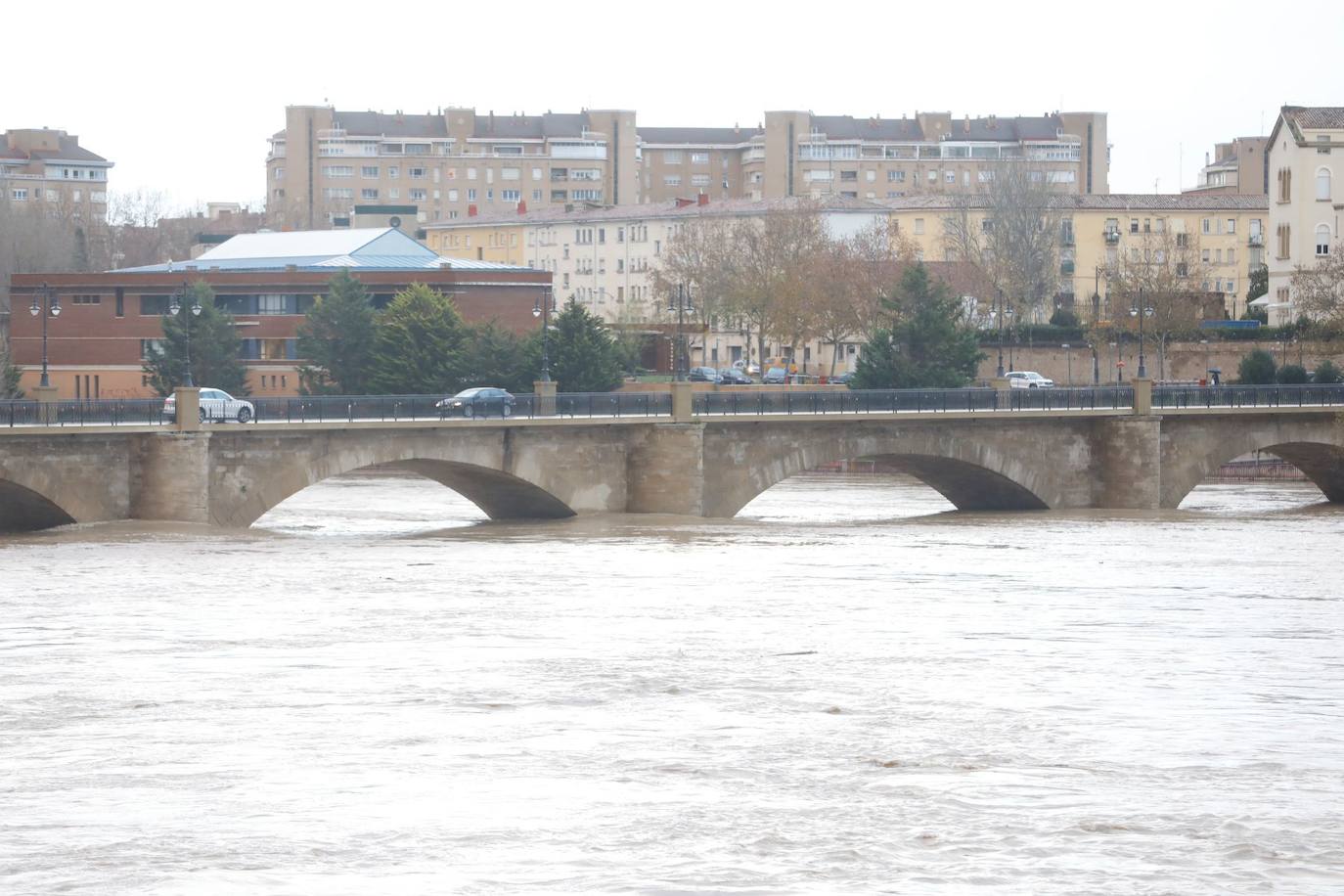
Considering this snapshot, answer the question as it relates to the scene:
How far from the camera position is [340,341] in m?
90.6

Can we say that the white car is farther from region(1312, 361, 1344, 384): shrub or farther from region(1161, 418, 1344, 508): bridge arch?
region(1161, 418, 1344, 508): bridge arch

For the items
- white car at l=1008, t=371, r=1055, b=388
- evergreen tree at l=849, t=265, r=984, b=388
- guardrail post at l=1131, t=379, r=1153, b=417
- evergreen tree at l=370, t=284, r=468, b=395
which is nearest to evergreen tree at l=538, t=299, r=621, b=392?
evergreen tree at l=370, t=284, r=468, b=395

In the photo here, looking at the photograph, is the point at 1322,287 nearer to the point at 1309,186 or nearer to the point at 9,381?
the point at 1309,186

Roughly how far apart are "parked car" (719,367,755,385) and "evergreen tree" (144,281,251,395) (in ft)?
68.8

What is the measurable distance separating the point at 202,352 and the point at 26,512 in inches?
1609

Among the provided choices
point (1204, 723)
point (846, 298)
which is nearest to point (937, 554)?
point (1204, 723)

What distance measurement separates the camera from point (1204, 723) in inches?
1050

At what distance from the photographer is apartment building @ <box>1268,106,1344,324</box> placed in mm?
99188

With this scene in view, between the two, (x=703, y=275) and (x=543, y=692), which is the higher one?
(x=703, y=275)

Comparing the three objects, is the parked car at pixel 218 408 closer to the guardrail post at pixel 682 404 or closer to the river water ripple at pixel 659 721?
the river water ripple at pixel 659 721

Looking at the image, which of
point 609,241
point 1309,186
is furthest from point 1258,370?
point 609,241

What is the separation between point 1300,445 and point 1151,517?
1100cm

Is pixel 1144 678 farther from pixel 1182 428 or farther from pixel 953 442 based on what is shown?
pixel 1182 428

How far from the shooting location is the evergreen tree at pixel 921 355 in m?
82.2
